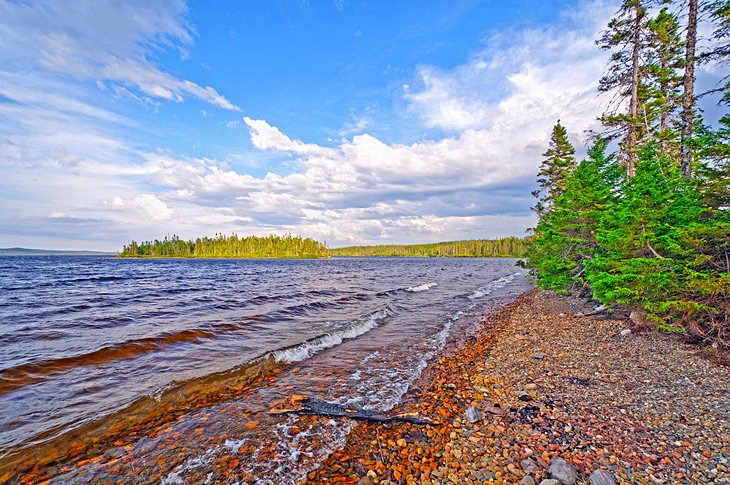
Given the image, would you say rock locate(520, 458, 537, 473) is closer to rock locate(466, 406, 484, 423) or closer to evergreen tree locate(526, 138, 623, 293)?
rock locate(466, 406, 484, 423)

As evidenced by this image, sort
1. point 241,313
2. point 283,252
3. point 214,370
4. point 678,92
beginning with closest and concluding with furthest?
point 214,370, point 241,313, point 678,92, point 283,252

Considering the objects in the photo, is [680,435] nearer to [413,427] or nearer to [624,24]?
[413,427]

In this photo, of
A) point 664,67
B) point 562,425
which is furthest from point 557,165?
point 562,425

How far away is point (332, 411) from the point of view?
7.01 meters

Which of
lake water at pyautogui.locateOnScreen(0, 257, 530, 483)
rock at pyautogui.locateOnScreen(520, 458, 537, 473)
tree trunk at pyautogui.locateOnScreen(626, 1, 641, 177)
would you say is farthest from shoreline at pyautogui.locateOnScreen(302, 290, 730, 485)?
tree trunk at pyautogui.locateOnScreen(626, 1, 641, 177)

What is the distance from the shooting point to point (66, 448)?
5957mm

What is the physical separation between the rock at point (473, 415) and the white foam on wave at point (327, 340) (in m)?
6.67

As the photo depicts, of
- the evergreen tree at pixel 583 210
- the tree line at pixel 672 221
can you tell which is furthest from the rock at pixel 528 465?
the evergreen tree at pixel 583 210

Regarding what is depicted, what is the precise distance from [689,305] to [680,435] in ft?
17.3

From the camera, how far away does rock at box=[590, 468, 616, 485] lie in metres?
4.01

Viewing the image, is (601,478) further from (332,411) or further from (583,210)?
(583,210)

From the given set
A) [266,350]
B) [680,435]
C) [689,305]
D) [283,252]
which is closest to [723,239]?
[689,305]

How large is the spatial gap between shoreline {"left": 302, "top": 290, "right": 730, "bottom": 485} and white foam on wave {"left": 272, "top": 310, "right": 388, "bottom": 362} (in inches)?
188

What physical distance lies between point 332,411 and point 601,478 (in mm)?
4903
